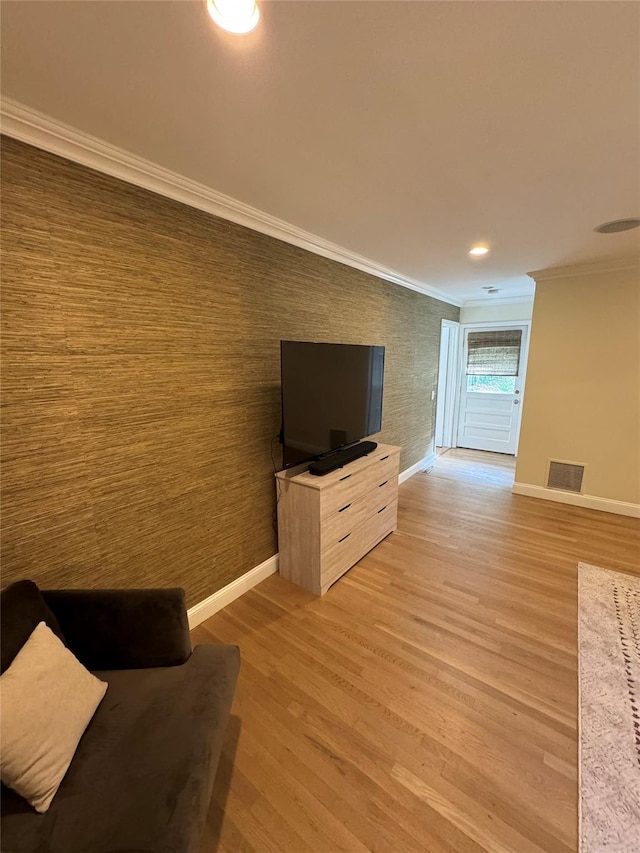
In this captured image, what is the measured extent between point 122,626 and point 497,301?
582cm

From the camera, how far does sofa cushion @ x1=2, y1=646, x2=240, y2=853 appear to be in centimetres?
86

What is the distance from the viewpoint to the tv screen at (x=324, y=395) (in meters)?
2.19

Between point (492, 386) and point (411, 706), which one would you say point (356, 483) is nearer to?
point (411, 706)

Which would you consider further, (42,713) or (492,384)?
(492,384)

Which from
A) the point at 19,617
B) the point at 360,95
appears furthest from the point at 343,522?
the point at 360,95

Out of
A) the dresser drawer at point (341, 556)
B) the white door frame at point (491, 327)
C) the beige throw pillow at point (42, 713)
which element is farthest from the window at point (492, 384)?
the beige throw pillow at point (42, 713)

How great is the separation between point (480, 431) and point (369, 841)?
5.42 metres

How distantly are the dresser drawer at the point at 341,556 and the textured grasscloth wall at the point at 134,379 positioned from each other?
1.51 ft

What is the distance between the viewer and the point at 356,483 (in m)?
2.54

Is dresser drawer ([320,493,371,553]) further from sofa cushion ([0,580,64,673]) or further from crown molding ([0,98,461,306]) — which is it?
crown molding ([0,98,461,306])

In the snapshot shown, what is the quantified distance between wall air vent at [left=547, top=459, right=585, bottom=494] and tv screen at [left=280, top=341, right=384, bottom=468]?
2.38 m

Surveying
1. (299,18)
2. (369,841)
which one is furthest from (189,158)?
(369,841)

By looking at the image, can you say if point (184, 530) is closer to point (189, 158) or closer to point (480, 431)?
point (189, 158)

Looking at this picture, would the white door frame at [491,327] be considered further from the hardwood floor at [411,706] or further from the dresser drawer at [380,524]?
the hardwood floor at [411,706]
